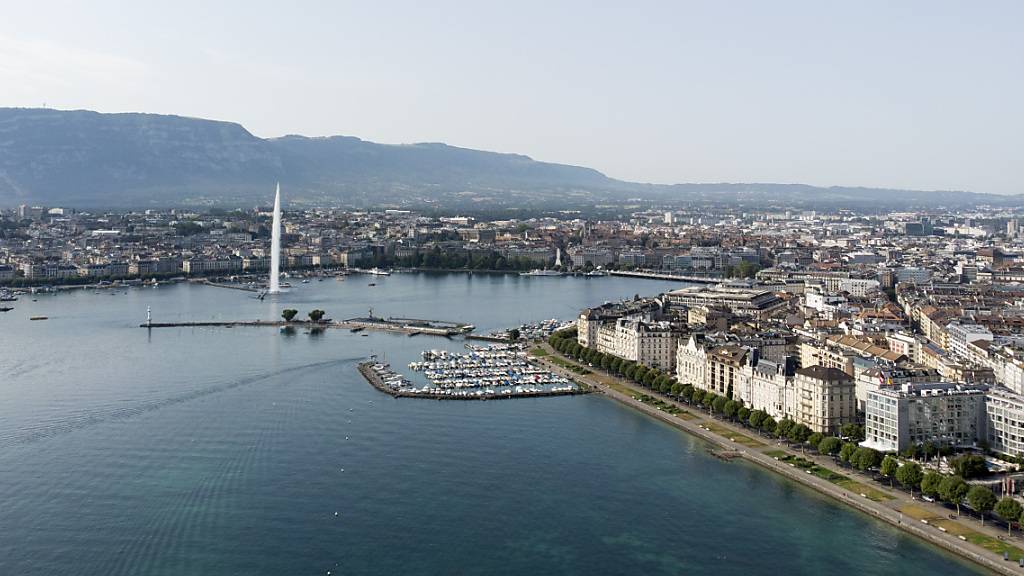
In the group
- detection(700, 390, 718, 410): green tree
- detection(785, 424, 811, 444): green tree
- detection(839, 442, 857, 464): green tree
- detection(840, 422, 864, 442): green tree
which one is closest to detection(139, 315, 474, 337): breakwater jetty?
detection(700, 390, 718, 410): green tree

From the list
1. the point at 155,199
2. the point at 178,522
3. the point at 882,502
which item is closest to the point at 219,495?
the point at 178,522

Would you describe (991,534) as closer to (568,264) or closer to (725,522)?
(725,522)

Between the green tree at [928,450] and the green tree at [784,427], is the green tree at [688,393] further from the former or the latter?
the green tree at [928,450]

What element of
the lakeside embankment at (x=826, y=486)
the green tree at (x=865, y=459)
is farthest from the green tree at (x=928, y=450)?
Result: the lakeside embankment at (x=826, y=486)

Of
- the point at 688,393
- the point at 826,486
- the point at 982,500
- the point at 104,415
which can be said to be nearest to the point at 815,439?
the point at 826,486

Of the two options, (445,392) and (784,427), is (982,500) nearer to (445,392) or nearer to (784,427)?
(784,427)

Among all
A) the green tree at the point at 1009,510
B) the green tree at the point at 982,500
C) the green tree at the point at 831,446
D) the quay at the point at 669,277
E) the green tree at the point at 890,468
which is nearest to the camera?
the green tree at the point at 1009,510
